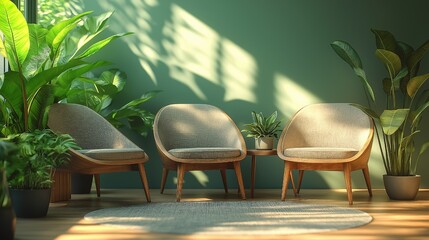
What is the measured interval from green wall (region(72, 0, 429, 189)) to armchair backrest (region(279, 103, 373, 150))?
1.45ft

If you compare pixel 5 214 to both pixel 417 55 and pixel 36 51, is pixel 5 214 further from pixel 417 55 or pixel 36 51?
pixel 417 55

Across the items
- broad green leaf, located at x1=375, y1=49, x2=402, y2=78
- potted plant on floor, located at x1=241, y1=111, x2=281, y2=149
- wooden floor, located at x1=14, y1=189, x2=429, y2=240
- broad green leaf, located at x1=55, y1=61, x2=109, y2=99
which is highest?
broad green leaf, located at x1=375, y1=49, x2=402, y2=78

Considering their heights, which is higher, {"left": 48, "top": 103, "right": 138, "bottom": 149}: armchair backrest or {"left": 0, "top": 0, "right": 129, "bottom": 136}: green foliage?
{"left": 0, "top": 0, "right": 129, "bottom": 136}: green foliage

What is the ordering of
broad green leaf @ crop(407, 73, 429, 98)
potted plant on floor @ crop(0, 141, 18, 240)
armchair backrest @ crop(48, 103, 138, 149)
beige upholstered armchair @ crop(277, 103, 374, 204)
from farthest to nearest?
1. broad green leaf @ crop(407, 73, 429, 98)
2. armchair backrest @ crop(48, 103, 138, 149)
3. beige upholstered armchair @ crop(277, 103, 374, 204)
4. potted plant on floor @ crop(0, 141, 18, 240)

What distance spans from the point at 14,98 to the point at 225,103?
2.15 meters

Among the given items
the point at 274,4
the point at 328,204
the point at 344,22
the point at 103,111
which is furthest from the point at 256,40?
the point at 328,204

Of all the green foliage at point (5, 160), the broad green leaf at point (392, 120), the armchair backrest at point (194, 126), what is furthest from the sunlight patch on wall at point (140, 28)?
the green foliage at point (5, 160)

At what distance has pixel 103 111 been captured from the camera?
228 inches

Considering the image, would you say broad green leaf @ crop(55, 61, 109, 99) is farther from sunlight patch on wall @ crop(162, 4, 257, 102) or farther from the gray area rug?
sunlight patch on wall @ crop(162, 4, 257, 102)

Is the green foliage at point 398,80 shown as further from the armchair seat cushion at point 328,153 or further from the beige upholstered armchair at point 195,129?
the beige upholstered armchair at point 195,129

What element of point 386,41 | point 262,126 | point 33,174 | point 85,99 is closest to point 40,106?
point 33,174

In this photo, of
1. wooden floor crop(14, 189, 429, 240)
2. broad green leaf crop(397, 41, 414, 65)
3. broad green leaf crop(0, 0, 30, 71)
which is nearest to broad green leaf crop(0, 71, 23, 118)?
broad green leaf crop(0, 0, 30, 71)

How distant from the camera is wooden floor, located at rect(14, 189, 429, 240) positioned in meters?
3.26

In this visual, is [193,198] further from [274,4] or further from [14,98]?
[274,4]
